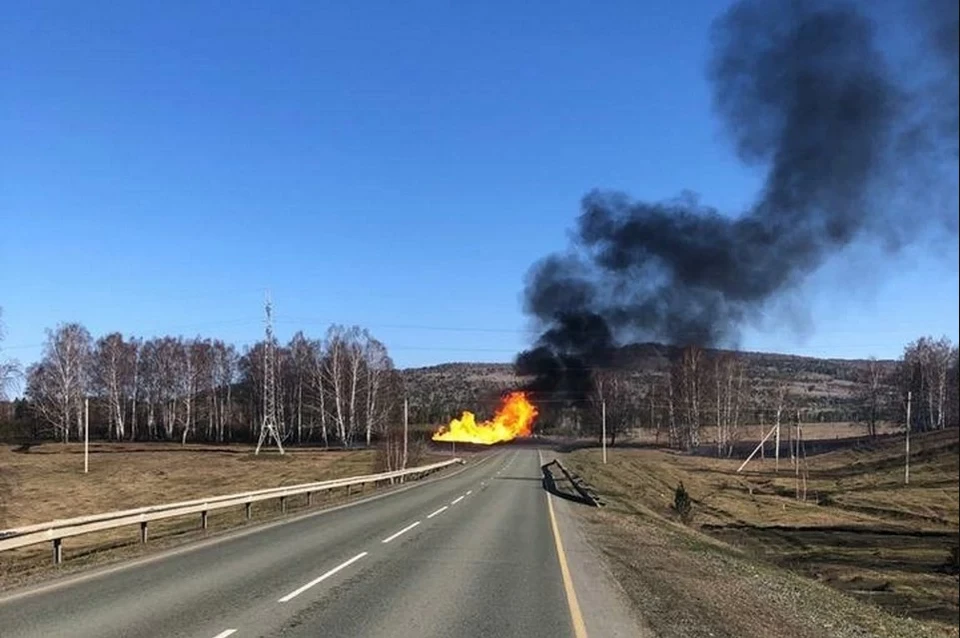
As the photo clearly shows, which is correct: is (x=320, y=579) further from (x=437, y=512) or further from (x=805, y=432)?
(x=805, y=432)

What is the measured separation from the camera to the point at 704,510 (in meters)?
44.2

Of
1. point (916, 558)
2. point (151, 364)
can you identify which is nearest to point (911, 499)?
point (916, 558)

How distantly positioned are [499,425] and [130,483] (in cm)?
3650

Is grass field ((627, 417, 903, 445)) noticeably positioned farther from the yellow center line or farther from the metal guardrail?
the yellow center line

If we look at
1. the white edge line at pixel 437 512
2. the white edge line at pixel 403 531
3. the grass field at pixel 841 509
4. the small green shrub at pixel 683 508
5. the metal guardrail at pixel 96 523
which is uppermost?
the metal guardrail at pixel 96 523

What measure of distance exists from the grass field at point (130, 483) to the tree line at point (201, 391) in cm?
1287

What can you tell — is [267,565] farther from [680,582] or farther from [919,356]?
[919,356]

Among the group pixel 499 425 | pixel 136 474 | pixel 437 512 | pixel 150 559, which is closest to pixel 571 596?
pixel 150 559

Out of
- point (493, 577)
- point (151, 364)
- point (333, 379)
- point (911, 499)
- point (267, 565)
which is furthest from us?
point (151, 364)

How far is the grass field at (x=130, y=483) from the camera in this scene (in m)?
20.4

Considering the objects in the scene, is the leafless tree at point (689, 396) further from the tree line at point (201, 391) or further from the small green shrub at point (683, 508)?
the small green shrub at point (683, 508)

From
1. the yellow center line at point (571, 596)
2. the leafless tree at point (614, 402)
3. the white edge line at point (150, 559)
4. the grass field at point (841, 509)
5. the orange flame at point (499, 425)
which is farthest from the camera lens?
the orange flame at point (499, 425)

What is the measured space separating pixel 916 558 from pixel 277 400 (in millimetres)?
87493

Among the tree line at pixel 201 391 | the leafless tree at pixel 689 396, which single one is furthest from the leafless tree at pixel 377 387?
the leafless tree at pixel 689 396
